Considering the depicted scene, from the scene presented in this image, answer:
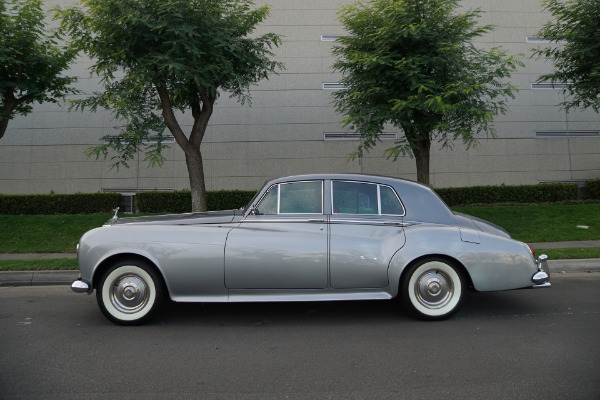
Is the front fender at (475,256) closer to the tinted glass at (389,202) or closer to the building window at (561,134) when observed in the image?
the tinted glass at (389,202)

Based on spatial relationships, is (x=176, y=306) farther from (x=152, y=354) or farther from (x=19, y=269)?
(x=19, y=269)

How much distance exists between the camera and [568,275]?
7.27 m

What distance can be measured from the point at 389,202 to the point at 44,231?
32.9 feet

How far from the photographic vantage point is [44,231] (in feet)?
36.0

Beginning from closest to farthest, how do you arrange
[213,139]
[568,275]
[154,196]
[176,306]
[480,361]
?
[480,361], [176,306], [568,275], [154,196], [213,139]

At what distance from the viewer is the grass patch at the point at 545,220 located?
10227 mm

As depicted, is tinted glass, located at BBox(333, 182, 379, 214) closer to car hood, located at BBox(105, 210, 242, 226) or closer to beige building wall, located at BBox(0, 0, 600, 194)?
car hood, located at BBox(105, 210, 242, 226)

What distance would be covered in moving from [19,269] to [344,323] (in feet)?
20.5

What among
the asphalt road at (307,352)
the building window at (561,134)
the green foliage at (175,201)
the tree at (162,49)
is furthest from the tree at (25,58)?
the building window at (561,134)

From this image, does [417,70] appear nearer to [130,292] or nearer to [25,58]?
A: [130,292]

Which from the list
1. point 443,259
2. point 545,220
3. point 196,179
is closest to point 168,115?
point 196,179

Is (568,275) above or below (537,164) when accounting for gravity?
below

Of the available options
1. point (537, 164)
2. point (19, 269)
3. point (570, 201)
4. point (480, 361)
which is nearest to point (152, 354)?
point (480, 361)

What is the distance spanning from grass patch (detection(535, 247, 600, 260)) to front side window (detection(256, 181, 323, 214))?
5.64 metres
